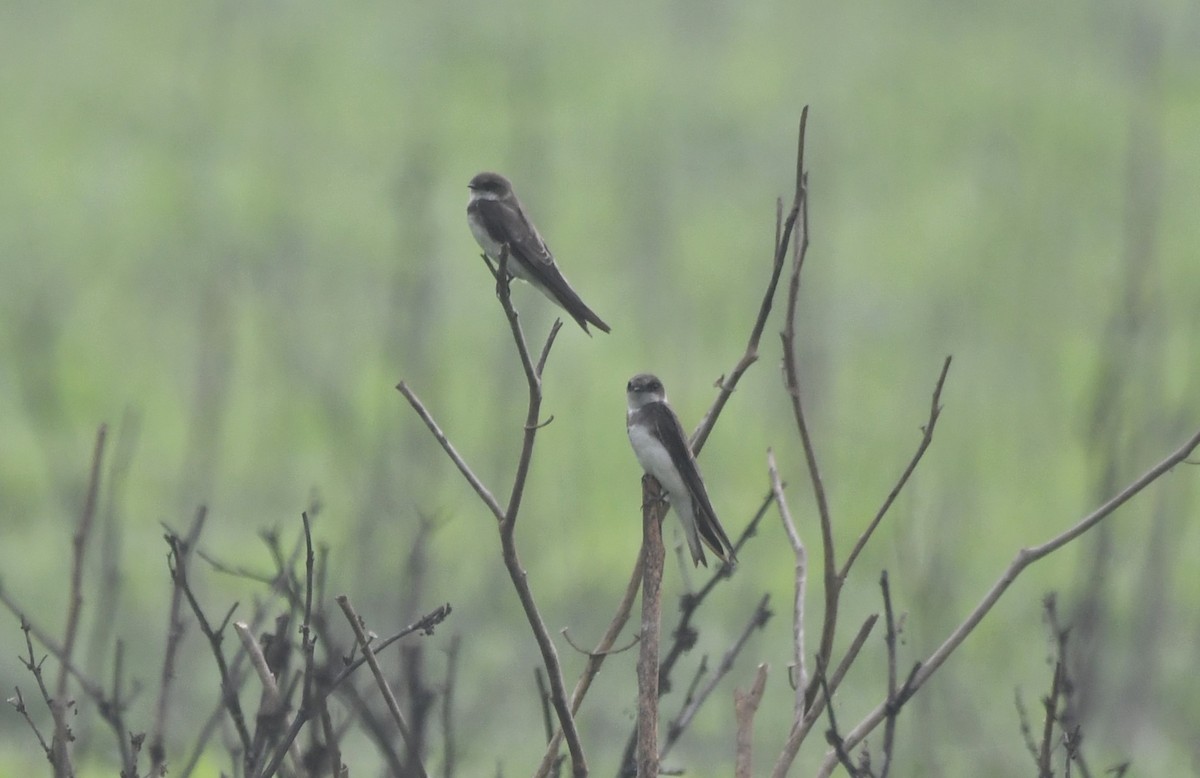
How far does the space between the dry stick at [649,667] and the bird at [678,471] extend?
0.47m

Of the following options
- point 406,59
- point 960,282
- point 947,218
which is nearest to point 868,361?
point 960,282

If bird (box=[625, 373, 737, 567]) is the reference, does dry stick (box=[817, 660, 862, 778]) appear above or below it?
below

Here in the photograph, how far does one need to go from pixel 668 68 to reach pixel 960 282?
288 inches

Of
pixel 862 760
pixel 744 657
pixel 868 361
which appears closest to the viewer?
pixel 862 760

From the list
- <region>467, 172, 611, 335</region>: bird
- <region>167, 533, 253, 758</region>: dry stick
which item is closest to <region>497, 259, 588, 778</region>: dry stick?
<region>167, 533, 253, 758</region>: dry stick

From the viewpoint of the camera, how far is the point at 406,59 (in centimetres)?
2622

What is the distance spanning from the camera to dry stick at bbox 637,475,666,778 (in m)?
2.67

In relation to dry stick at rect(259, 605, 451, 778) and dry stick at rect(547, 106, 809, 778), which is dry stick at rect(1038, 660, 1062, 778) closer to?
dry stick at rect(547, 106, 809, 778)

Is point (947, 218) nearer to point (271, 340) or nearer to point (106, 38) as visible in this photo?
point (271, 340)

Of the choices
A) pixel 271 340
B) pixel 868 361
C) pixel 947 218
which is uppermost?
pixel 947 218

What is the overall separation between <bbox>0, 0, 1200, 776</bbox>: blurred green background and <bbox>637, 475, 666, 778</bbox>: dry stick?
12.3 feet

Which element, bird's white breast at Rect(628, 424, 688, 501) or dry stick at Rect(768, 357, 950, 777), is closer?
dry stick at Rect(768, 357, 950, 777)

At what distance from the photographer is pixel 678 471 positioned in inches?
142

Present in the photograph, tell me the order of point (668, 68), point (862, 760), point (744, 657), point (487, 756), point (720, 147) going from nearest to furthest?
1. point (862, 760)
2. point (487, 756)
3. point (744, 657)
4. point (720, 147)
5. point (668, 68)
